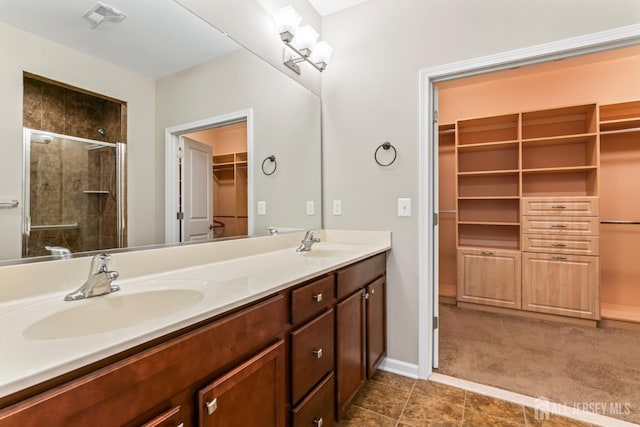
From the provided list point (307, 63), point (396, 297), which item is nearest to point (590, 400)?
point (396, 297)

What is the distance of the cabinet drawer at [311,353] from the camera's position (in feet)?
3.80

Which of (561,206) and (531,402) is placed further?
(561,206)

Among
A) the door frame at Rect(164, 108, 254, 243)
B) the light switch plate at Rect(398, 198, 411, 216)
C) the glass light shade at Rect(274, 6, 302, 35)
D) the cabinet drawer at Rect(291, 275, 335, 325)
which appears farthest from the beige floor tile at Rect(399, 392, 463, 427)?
the glass light shade at Rect(274, 6, 302, 35)

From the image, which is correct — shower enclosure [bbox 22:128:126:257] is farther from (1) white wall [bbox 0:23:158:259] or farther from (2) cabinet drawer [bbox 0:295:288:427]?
(2) cabinet drawer [bbox 0:295:288:427]

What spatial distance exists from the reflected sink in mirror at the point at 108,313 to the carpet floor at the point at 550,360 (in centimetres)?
187

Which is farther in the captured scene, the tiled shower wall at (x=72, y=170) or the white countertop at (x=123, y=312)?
the tiled shower wall at (x=72, y=170)

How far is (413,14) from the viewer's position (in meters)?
2.02

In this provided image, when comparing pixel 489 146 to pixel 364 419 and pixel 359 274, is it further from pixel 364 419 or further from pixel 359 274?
pixel 364 419

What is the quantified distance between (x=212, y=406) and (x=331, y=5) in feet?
8.20

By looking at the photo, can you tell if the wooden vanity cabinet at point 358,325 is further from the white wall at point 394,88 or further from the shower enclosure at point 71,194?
the shower enclosure at point 71,194

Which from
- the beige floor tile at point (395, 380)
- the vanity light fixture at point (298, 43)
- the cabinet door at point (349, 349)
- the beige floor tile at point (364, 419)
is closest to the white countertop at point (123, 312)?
the cabinet door at point (349, 349)

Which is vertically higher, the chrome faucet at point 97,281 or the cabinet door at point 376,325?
the chrome faucet at point 97,281

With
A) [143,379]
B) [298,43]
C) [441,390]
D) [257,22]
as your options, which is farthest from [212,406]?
[298,43]

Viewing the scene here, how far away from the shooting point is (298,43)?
2055 mm
